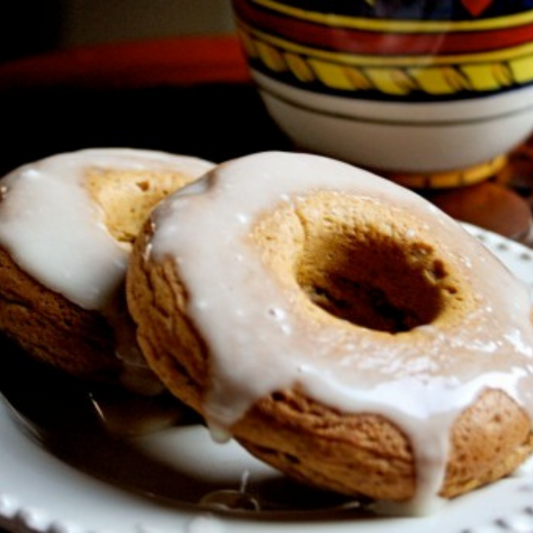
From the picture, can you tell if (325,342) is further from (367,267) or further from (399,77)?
(399,77)

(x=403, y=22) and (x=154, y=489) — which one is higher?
(x=403, y=22)

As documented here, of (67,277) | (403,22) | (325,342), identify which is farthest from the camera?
(403,22)

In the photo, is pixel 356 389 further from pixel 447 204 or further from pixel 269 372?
pixel 447 204

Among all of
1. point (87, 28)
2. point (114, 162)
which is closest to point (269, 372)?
point (114, 162)

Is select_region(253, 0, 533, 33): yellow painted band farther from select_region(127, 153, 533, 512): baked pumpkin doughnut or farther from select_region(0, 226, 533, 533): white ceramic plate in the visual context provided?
select_region(0, 226, 533, 533): white ceramic plate

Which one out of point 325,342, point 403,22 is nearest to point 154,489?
point 325,342

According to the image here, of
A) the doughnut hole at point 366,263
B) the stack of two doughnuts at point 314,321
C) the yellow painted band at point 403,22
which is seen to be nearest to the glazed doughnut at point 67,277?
the stack of two doughnuts at point 314,321

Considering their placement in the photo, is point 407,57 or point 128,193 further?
point 407,57
